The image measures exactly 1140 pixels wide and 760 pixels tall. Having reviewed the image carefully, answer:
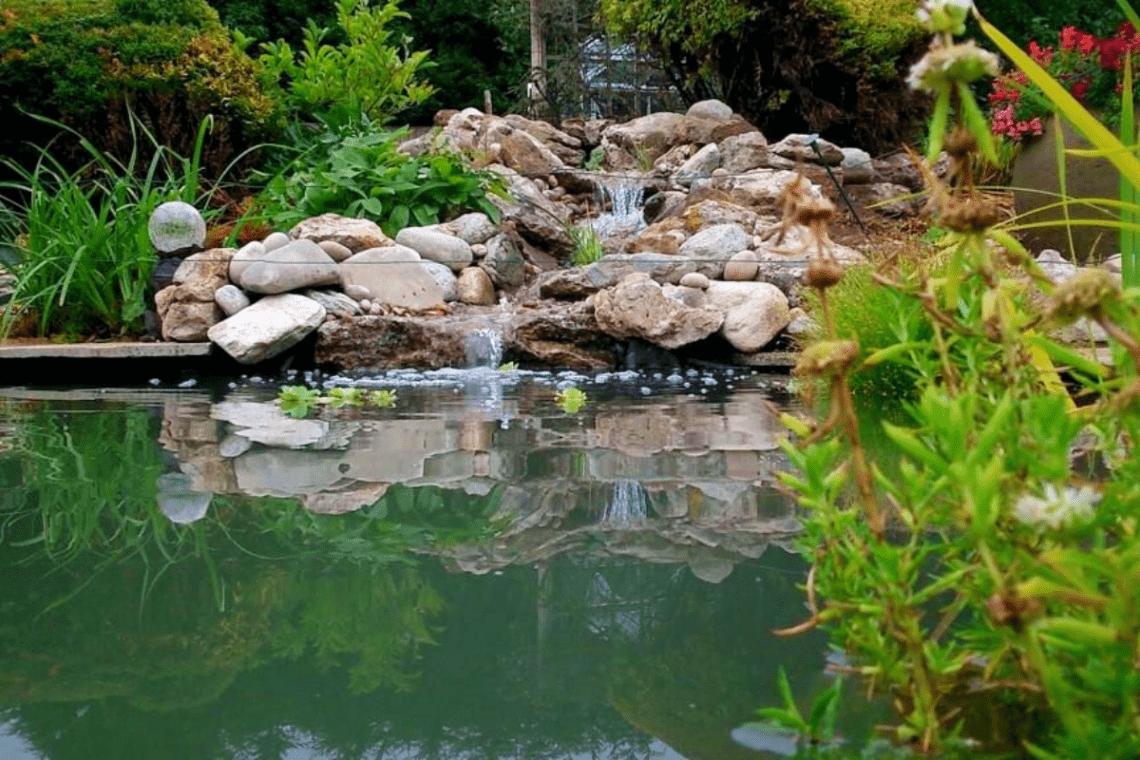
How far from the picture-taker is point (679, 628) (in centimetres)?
136

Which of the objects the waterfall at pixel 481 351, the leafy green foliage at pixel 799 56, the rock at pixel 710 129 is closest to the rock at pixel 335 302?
the waterfall at pixel 481 351

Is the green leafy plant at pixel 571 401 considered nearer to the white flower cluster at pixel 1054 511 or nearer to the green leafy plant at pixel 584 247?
the white flower cluster at pixel 1054 511

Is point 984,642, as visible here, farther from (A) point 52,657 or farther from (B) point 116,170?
(B) point 116,170

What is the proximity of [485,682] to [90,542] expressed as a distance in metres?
0.97

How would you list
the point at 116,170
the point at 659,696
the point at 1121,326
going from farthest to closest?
the point at 116,170
the point at 659,696
the point at 1121,326

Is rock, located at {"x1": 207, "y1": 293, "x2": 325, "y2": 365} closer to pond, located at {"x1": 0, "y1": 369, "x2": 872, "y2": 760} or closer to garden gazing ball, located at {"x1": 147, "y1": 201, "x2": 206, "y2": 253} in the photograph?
garden gazing ball, located at {"x1": 147, "y1": 201, "x2": 206, "y2": 253}

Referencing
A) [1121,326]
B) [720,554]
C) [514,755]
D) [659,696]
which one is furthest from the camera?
[720,554]

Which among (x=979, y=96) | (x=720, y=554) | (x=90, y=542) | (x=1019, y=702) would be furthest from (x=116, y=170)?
(x=979, y=96)

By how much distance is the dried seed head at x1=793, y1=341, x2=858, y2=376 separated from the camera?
762 millimetres

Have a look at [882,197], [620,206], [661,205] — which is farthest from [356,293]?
[882,197]

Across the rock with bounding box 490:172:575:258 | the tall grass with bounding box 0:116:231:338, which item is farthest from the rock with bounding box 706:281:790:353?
the tall grass with bounding box 0:116:231:338

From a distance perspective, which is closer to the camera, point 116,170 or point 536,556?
point 536,556

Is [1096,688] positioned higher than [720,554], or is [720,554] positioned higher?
[1096,688]

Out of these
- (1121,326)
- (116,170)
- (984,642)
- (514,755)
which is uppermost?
(116,170)
